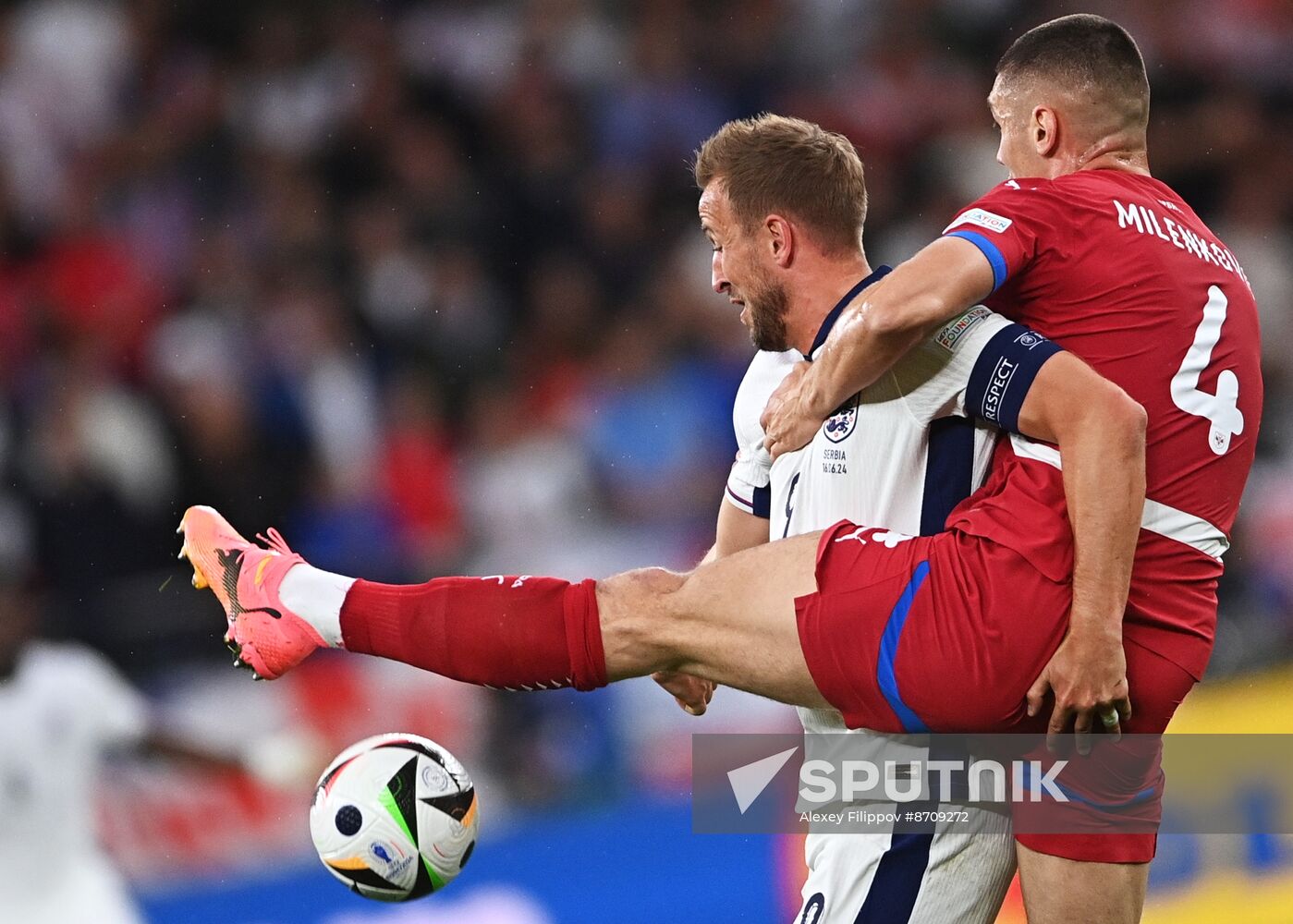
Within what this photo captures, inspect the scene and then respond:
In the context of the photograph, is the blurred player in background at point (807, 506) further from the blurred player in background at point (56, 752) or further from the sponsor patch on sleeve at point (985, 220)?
the blurred player in background at point (56, 752)

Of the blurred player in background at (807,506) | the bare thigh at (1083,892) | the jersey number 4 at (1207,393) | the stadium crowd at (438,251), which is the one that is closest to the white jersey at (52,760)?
the stadium crowd at (438,251)

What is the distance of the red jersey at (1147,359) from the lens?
2.97 meters

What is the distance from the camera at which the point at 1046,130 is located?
328 centimetres

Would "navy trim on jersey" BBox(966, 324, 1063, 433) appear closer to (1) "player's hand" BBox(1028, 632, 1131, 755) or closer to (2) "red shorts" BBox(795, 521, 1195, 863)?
(2) "red shorts" BBox(795, 521, 1195, 863)

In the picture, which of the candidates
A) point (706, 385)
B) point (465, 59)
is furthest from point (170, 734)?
point (465, 59)

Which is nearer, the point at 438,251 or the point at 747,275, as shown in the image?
the point at 747,275

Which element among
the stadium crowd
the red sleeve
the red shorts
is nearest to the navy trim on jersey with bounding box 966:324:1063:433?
the red sleeve

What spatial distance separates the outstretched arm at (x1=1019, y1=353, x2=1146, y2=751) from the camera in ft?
9.21

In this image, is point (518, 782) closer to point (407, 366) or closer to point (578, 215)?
point (407, 366)

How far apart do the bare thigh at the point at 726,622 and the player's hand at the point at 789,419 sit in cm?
24

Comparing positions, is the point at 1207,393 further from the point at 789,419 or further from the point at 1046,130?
the point at 789,419

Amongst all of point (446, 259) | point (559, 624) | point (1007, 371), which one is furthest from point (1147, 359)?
point (446, 259)

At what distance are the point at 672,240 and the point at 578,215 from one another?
492 millimetres

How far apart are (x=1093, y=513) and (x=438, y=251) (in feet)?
17.6
